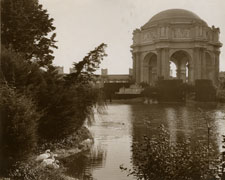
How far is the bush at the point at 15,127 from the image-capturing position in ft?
44.4

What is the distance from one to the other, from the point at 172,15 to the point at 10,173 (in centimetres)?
8030

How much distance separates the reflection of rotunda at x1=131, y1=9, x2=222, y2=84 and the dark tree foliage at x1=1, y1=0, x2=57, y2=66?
204ft

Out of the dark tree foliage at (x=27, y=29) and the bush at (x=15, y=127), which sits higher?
the dark tree foliage at (x=27, y=29)

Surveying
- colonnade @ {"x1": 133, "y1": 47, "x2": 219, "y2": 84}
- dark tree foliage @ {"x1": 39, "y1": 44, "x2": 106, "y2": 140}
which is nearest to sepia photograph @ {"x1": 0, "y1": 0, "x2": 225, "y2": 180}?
dark tree foliage @ {"x1": 39, "y1": 44, "x2": 106, "y2": 140}

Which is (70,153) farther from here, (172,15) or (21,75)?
(172,15)

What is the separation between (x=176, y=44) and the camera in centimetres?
8756

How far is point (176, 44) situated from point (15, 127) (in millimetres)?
77165

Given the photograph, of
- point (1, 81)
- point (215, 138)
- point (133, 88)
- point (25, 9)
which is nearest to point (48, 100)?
point (1, 81)

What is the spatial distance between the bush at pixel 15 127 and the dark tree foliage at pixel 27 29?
19.1 ft

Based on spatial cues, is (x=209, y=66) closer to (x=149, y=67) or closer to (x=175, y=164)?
(x=149, y=67)

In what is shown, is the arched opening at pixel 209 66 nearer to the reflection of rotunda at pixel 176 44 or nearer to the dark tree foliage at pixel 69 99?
the reflection of rotunda at pixel 176 44

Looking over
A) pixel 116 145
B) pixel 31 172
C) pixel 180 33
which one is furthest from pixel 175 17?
pixel 31 172

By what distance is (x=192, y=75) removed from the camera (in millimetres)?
90125

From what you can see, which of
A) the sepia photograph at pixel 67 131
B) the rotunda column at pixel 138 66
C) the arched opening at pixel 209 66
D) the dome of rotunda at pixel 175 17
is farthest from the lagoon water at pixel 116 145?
the rotunda column at pixel 138 66
